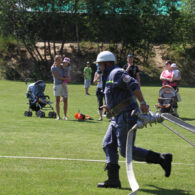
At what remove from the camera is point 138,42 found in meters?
47.7

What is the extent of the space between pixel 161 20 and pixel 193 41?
5.14 meters

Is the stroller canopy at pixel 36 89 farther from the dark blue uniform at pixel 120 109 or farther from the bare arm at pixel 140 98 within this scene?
the bare arm at pixel 140 98

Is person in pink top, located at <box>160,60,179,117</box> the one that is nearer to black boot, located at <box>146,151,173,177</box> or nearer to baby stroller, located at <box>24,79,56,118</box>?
baby stroller, located at <box>24,79,56,118</box>

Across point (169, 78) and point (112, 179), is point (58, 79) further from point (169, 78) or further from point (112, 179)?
point (112, 179)

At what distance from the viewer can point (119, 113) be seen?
574 cm

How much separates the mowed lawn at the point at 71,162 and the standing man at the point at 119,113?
0.37 meters

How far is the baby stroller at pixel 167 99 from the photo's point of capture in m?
15.0

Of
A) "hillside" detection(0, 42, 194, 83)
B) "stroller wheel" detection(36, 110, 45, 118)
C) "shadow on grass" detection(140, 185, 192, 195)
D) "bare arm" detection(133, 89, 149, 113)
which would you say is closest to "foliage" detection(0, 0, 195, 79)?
"hillside" detection(0, 42, 194, 83)

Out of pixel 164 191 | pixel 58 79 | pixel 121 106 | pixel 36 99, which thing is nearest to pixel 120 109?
pixel 121 106

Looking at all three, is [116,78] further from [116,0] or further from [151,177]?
[116,0]

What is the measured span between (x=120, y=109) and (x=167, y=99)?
9.59 metres

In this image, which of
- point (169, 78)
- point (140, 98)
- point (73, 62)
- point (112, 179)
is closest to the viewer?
point (140, 98)

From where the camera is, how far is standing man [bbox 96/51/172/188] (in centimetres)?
565

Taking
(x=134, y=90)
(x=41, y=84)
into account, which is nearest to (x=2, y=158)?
(x=134, y=90)
